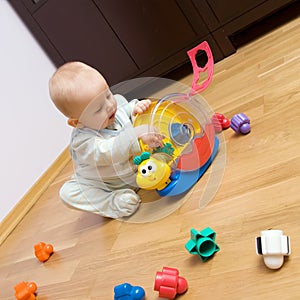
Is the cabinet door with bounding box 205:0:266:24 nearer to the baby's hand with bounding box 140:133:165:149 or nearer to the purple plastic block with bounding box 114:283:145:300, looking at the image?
the baby's hand with bounding box 140:133:165:149

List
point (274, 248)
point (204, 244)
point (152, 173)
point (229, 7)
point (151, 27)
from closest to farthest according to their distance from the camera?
point (274, 248)
point (204, 244)
point (152, 173)
point (229, 7)
point (151, 27)

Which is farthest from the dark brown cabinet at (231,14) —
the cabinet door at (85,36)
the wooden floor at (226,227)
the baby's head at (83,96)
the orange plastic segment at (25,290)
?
the orange plastic segment at (25,290)

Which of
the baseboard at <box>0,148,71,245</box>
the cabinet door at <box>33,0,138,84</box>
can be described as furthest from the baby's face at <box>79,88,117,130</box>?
the cabinet door at <box>33,0,138,84</box>

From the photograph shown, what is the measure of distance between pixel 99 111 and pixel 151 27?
2.49ft

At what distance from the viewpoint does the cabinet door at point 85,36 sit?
1665 mm

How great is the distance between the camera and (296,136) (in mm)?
829

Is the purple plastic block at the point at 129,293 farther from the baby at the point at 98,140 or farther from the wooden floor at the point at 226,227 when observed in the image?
the baby at the point at 98,140

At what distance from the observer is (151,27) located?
162 centimetres

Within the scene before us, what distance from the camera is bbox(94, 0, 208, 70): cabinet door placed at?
1.56 meters

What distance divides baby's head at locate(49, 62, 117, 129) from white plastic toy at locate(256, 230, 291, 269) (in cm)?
50

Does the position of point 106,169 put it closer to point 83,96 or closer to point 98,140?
point 98,140

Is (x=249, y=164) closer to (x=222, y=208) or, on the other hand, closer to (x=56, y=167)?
(x=222, y=208)

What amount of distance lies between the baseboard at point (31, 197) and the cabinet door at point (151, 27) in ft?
1.61

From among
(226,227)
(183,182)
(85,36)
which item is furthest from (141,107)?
(85,36)
